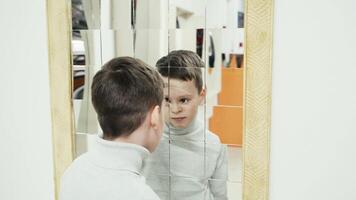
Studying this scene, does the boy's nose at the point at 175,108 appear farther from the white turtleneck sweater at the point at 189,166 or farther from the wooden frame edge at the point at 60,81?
the wooden frame edge at the point at 60,81

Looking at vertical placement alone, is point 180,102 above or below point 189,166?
above

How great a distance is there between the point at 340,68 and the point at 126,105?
73 centimetres

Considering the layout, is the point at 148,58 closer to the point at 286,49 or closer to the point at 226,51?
the point at 226,51

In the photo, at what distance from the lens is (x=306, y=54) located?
1354mm

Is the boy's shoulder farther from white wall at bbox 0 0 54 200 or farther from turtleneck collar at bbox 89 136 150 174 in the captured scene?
white wall at bbox 0 0 54 200

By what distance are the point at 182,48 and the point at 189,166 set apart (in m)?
0.47

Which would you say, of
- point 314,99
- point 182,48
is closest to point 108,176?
point 182,48

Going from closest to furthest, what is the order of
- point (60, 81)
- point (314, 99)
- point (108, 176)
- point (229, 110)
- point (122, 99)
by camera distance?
point (108, 176) < point (122, 99) < point (314, 99) < point (229, 110) < point (60, 81)

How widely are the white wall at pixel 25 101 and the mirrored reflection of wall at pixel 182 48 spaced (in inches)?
7.7

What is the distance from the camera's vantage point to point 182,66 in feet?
4.99

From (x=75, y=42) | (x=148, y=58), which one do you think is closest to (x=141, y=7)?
(x=148, y=58)

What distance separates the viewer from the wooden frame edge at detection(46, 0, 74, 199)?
1.67 meters

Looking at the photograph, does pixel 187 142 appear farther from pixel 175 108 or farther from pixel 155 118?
pixel 155 118

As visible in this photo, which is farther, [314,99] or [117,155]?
[314,99]
